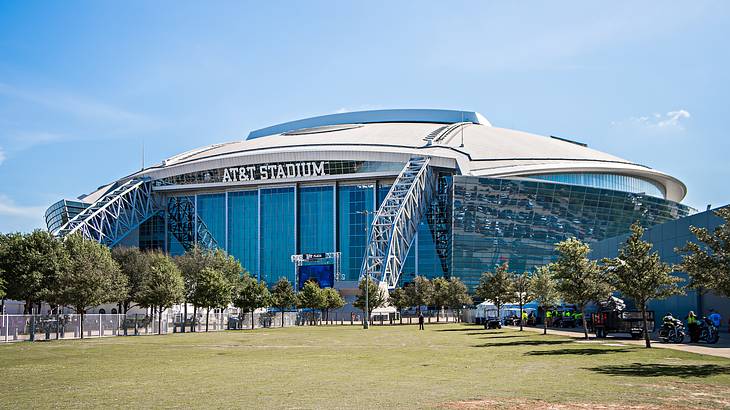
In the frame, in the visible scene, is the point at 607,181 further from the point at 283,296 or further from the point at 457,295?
the point at 283,296

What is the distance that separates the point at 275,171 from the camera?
12175 cm

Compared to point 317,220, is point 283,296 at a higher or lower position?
lower

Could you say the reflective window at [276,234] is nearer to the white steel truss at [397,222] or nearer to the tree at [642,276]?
the white steel truss at [397,222]

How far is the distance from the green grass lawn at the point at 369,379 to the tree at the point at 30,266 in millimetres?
32307

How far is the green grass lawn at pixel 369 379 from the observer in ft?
59.7

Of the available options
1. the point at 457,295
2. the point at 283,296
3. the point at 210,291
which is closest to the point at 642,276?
the point at 210,291

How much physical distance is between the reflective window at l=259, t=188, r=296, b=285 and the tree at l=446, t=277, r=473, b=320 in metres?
30.4

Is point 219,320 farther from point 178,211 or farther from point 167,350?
point 178,211

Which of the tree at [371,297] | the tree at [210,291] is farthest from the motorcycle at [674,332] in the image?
the tree at [371,297]

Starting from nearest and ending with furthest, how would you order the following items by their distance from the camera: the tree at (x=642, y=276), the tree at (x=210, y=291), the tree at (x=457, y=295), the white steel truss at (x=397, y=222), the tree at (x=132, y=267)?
the tree at (x=642, y=276), the tree at (x=210, y=291), the tree at (x=132, y=267), the tree at (x=457, y=295), the white steel truss at (x=397, y=222)

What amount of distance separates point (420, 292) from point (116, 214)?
51.2 m

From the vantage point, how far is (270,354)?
116 ft

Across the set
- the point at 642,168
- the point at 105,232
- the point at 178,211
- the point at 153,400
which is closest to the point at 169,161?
the point at 178,211

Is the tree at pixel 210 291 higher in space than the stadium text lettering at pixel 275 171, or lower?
lower
